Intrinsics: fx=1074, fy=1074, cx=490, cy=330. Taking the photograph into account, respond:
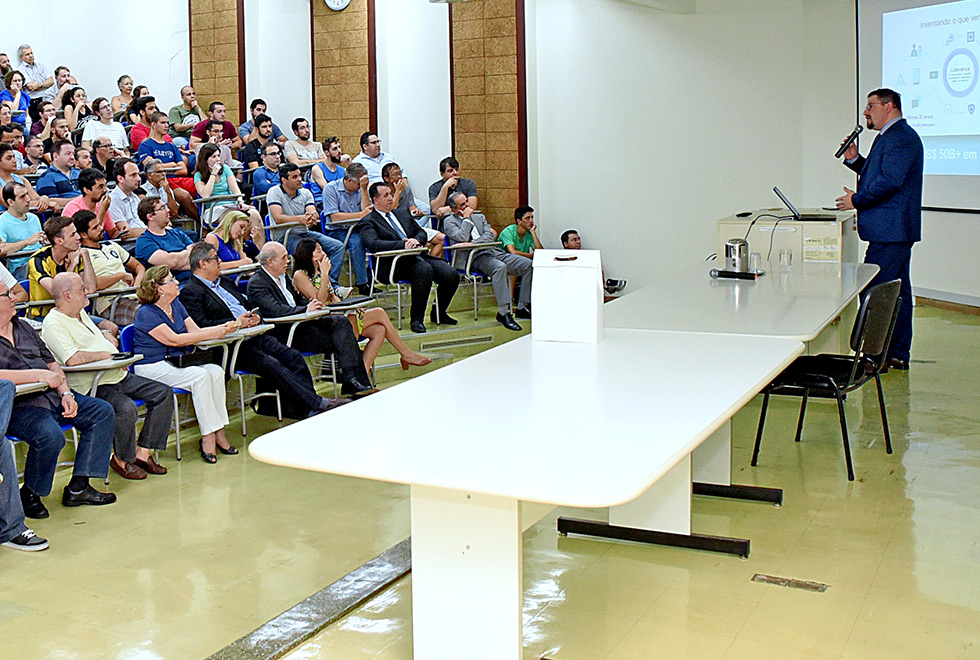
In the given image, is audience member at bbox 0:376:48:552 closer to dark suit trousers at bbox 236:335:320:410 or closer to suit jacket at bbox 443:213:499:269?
dark suit trousers at bbox 236:335:320:410

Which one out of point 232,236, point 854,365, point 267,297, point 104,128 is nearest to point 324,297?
point 267,297

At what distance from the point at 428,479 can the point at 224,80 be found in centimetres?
1001

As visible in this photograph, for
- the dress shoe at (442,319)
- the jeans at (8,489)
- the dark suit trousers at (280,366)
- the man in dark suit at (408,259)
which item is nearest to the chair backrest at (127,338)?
the dark suit trousers at (280,366)

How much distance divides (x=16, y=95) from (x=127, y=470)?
672cm

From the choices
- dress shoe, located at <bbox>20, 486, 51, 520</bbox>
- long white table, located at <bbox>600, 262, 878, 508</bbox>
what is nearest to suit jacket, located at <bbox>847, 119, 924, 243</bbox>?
long white table, located at <bbox>600, 262, 878, 508</bbox>

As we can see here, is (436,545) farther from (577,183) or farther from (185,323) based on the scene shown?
(577,183)

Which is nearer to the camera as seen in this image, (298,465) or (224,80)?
(298,465)

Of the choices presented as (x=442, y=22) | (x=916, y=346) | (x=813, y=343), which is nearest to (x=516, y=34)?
(x=442, y=22)

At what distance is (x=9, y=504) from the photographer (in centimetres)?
398

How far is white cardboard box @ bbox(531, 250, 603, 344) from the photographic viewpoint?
3383 mm

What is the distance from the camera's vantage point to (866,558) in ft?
11.9

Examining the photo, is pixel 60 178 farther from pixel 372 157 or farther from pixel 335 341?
pixel 372 157

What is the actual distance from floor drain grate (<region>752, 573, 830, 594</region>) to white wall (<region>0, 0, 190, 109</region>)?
9.99 meters

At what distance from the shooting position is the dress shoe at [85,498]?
14.7 feet
